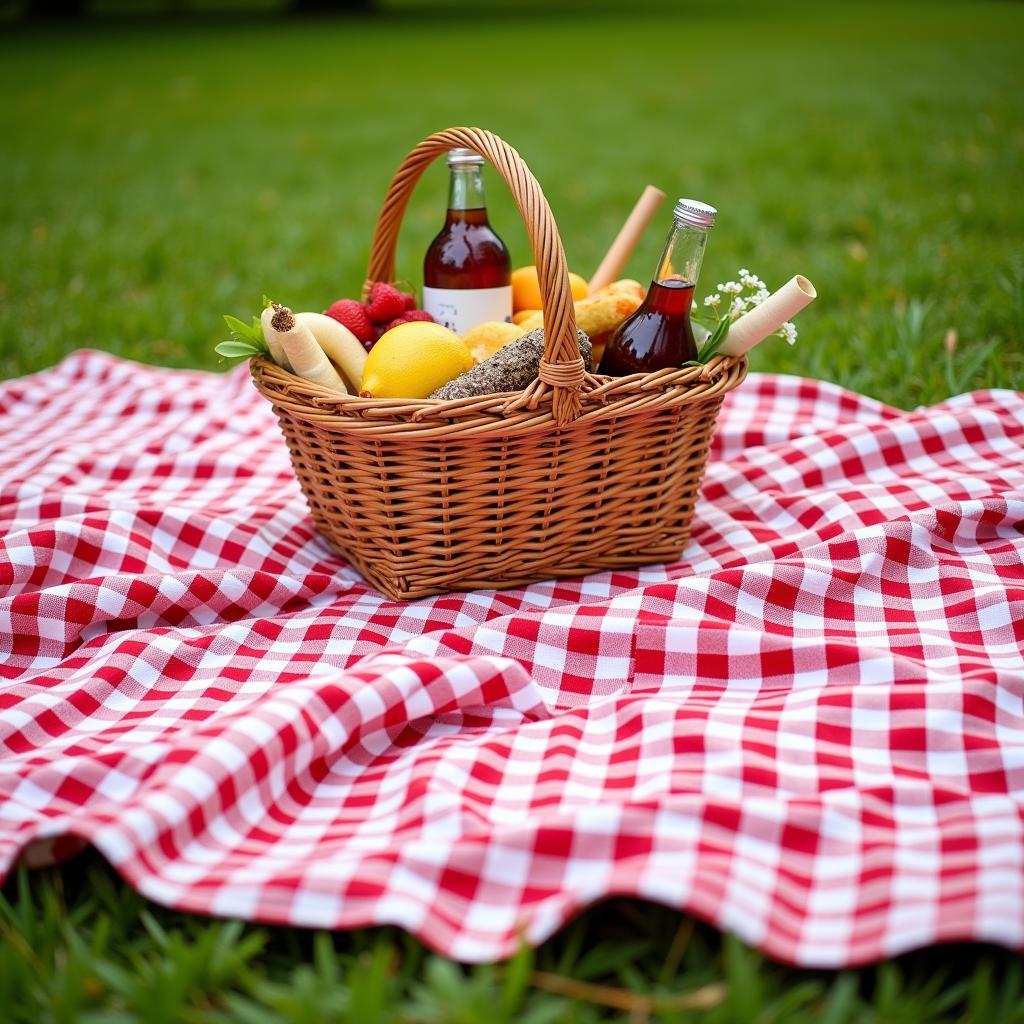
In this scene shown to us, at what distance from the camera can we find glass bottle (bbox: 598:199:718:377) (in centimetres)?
185

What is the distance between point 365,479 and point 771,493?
931 millimetres

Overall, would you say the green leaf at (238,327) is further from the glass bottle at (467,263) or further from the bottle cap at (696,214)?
the bottle cap at (696,214)

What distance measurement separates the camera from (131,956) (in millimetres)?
1226

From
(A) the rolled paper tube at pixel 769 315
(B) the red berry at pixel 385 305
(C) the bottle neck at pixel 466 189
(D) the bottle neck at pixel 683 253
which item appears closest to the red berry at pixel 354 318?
(B) the red berry at pixel 385 305

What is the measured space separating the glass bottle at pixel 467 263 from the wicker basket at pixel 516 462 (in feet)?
0.30

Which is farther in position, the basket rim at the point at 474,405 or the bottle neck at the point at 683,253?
the bottle neck at the point at 683,253

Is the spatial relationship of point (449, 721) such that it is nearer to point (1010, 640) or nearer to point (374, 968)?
point (374, 968)

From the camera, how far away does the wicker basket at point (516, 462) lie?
1.69 metres

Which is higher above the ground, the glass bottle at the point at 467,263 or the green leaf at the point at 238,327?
the glass bottle at the point at 467,263

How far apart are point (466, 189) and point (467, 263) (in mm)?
143

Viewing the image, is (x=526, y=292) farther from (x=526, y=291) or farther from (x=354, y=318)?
(x=354, y=318)

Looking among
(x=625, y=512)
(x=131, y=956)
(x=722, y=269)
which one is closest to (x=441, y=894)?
(x=131, y=956)

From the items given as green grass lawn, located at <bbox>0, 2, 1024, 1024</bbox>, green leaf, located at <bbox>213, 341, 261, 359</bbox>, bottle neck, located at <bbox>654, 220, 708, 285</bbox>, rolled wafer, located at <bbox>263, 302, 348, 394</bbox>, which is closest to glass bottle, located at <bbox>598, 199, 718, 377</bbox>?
bottle neck, located at <bbox>654, 220, 708, 285</bbox>

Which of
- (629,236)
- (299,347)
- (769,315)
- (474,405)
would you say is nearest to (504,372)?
(474,405)
